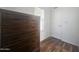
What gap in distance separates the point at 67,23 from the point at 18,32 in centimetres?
76

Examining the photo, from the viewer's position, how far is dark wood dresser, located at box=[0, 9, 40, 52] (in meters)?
1.53

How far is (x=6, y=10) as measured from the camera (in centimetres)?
153

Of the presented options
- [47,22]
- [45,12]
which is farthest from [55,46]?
[45,12]

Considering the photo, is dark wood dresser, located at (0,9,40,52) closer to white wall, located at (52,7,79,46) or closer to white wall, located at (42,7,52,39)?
white wall, located at (42,7,52,39)

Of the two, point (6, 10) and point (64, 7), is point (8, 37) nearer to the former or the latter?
point (6, 10)

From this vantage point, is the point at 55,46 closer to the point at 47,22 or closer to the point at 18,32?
the point at 47,22

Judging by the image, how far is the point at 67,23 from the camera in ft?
5.37

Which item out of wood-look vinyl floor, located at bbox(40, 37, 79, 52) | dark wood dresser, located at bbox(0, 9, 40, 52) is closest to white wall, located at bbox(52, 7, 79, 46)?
wood-look vinyl floor, located at bbox(40, 37, 79, 52)

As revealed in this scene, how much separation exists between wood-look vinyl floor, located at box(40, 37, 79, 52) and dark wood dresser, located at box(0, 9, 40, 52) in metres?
0.09

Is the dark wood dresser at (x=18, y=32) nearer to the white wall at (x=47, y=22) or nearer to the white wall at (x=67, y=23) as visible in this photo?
the white wall at (x=47, y=22)

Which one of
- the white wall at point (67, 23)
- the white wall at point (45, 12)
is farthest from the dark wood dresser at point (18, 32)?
the white wall at point (67, 23)
